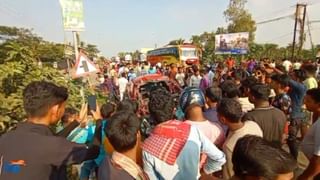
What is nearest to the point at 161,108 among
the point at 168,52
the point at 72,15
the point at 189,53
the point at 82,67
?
the point at 82,67

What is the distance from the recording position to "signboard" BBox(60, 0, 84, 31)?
6.91 meters

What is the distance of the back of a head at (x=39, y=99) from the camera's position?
2.56 m

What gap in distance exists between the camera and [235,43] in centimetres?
3612

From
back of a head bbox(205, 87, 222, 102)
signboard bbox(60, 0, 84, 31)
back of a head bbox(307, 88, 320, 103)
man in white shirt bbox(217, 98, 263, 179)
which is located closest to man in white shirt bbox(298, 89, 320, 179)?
back of a head bbox(307, 88, 320, 103)

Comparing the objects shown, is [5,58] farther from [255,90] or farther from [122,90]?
[122,90]

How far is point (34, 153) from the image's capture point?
7.66ft

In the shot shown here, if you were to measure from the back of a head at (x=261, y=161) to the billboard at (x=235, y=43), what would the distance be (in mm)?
35104

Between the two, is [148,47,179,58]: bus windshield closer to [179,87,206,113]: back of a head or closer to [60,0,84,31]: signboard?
[60,0,84,31]: signboard

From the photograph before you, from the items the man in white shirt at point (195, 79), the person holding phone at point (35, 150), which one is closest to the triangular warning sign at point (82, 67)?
the person holding phone at point (35, 150)

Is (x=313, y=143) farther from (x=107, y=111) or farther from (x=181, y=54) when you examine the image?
(x=181, y=54)

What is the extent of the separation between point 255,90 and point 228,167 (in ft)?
3.93

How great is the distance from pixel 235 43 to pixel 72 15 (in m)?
30.8

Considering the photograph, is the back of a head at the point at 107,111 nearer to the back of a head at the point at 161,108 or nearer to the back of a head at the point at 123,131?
the back of a head at the point at 161,108

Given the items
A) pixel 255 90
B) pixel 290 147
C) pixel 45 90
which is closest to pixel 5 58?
pixel 45 90
